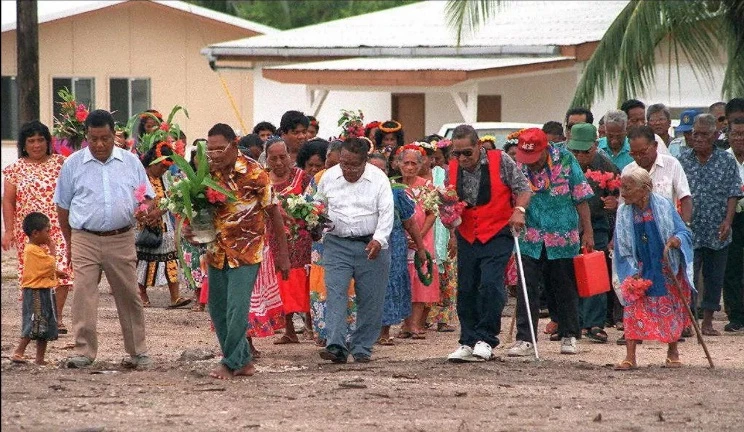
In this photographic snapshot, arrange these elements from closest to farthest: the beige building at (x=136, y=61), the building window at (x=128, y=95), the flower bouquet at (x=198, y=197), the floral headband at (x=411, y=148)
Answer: the flower bouquet at (x=198, y=197), the floral headband at (x=411, y=148), the beige building at (x=136, y=61), the building window at (x=128, y=95)

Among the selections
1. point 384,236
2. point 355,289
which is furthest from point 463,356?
point 384,236

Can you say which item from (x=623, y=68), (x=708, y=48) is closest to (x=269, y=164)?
(x=623, y=68)

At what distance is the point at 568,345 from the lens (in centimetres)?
1168

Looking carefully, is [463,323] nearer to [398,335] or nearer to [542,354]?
[542,354]

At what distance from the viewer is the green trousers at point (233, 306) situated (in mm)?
9867

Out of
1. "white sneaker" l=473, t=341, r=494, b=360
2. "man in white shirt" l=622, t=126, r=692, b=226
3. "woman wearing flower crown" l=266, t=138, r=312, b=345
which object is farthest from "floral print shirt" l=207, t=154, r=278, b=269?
"man in white shirt" l=622, t=126, r=692, b=226

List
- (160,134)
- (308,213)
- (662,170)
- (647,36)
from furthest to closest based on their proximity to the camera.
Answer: (647,36), (160,134), (662,170), (308,213)

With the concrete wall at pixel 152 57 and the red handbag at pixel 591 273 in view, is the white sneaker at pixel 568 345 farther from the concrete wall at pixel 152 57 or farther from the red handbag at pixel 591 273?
the concrete wall at pixel 152 57

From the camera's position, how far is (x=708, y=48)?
20.5m

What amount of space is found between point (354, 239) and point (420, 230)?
78.9 inches

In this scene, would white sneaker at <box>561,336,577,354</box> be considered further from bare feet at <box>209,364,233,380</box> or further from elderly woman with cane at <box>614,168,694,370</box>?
bare feet at <box>209,364,233,380</box>

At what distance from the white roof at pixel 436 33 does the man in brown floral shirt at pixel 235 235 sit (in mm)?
15224

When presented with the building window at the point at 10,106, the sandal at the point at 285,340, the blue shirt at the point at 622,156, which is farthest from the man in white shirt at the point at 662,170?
the building window at the point at 10,106

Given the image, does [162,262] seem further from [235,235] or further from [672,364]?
[672,364]
